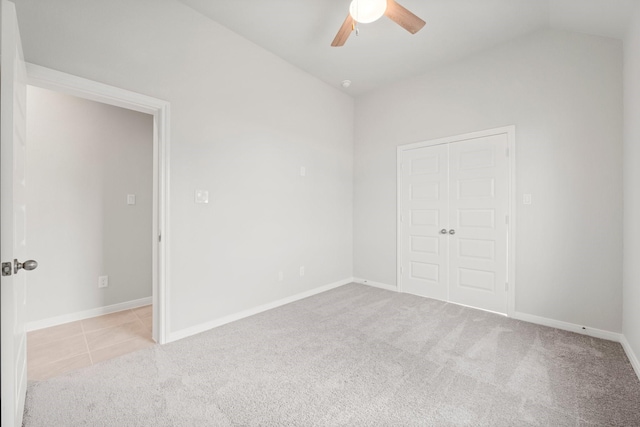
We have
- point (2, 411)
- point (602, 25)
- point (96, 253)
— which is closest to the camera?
point (2, 411)

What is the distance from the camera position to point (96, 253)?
10.2 ft

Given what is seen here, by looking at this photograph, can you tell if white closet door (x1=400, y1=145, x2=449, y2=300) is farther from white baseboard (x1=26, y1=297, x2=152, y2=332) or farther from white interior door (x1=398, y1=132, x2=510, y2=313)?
white baseboard (x1=26, y1=297, x2=152, y2=332)

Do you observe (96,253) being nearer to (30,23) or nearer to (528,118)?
(30,23)

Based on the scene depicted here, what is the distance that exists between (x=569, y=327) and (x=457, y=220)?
1456 mm

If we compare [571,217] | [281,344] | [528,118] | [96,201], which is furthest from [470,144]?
[96,201]

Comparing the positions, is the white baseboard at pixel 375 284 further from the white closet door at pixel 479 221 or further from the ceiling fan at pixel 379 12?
the ceiling fan at pixel 379 12

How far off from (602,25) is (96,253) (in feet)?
17.6

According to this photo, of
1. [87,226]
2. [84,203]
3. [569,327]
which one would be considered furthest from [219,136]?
[569,327]

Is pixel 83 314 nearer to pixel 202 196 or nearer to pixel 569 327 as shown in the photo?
pixel 202 196

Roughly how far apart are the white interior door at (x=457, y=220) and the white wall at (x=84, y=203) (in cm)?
345

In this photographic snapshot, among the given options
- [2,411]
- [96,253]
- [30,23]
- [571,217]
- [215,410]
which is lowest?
[215,410]

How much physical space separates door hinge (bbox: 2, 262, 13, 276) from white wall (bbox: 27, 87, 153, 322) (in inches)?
80.5

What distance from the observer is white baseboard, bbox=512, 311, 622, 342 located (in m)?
2.50

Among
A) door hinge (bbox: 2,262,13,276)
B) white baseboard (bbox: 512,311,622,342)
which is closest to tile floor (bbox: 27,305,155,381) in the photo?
door hinge (bbox: 2,262,13,276)
